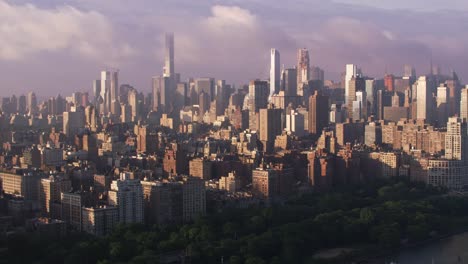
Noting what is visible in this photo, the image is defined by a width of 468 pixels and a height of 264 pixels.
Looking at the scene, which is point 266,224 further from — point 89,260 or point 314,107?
point 314,107

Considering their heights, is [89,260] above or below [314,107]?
below

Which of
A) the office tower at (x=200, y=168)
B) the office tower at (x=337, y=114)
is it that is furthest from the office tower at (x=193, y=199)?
the office tower at (x=337, y=114)

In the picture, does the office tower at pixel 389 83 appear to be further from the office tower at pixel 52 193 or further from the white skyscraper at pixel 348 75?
the office tower at pixel 52 193

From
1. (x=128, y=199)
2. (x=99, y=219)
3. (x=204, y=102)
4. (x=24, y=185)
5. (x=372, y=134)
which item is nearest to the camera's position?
(x=99, y=219)

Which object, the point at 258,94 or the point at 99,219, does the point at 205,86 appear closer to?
the point at 258,94

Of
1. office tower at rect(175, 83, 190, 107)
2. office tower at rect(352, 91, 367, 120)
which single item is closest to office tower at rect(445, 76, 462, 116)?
office tower at rect(352, 91, 367, 120)

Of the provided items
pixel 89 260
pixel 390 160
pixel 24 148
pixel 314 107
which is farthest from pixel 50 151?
pixel 314 107

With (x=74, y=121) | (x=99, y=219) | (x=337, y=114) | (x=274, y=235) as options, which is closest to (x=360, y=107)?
(x=337, y=114)
